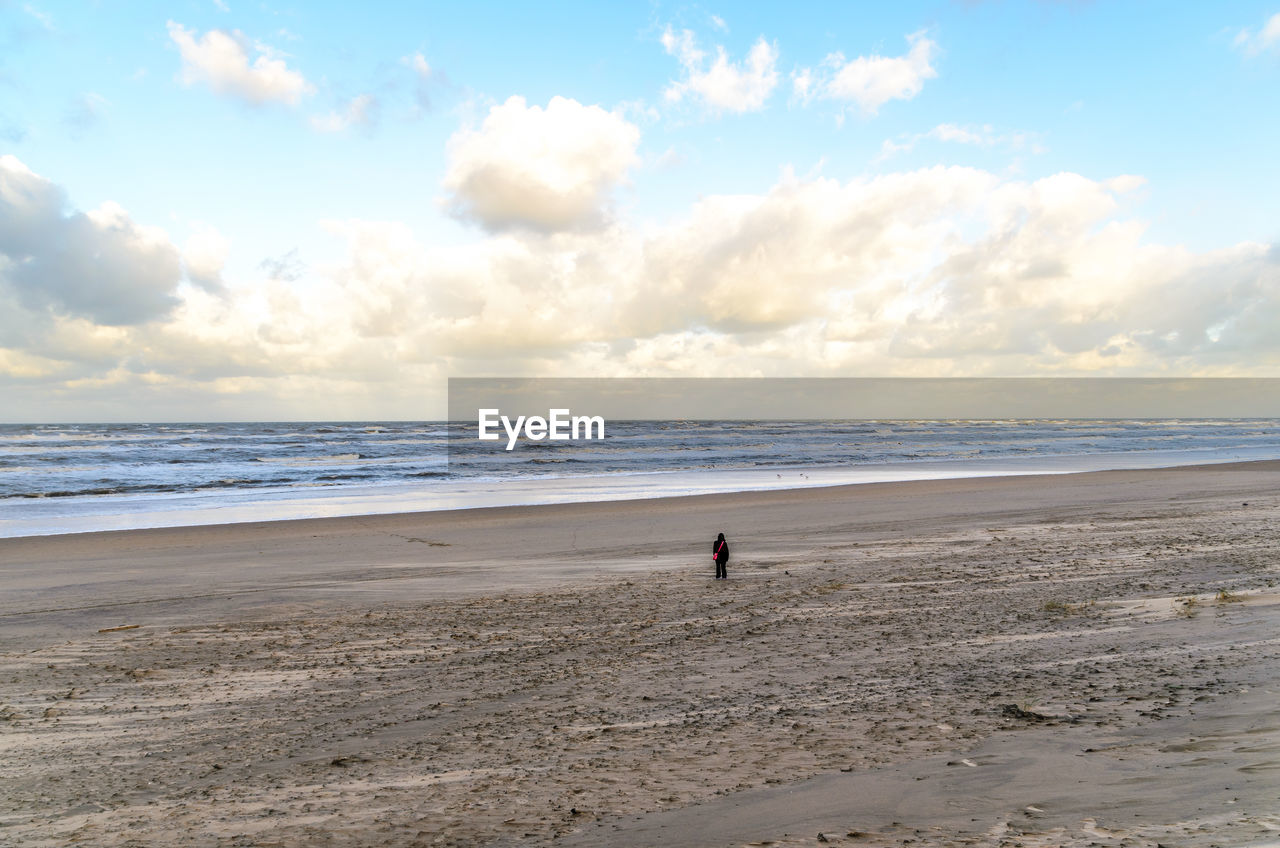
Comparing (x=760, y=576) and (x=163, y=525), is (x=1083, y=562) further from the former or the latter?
(x=163, y=525)

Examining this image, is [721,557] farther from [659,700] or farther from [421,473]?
[421,473]

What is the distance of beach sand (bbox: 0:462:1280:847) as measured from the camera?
4348 millimetres

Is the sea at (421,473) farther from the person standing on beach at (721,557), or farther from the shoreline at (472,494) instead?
the person standing on beach at (721,557)

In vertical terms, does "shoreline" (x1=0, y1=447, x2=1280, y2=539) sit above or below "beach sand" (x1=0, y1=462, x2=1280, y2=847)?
below

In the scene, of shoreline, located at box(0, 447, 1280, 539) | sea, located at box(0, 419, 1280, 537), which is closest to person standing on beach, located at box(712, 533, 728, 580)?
shoreline, located at box(0, 447, 1280, 539)

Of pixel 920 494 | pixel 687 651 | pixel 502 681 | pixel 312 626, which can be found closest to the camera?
pixel 502 681

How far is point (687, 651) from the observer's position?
25.8 ft

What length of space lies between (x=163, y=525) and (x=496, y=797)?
19035 millimetres

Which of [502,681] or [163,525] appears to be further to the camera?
[163,525]

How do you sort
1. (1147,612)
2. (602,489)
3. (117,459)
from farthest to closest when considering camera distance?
1. (117,459)
2. (602,489)
3. (1147,612)

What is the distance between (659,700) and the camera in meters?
6.37

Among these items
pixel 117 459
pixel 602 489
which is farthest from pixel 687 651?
pixel 117 459

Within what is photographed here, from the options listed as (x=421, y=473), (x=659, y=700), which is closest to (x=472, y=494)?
(x=421, y=473)

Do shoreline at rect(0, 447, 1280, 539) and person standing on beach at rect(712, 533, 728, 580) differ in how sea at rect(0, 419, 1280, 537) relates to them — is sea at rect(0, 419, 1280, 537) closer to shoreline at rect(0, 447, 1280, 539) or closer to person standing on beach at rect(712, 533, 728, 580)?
shoreline at rect(0, 447, 1280, 539)
